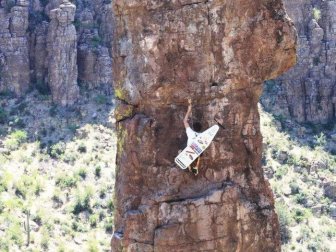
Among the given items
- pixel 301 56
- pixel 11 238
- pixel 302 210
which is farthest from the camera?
pixel 301 56

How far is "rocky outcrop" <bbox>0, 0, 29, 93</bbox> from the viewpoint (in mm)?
63000

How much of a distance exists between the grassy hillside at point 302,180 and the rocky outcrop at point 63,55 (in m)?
13.4

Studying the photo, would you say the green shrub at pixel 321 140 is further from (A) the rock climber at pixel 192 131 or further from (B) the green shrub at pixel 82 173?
(A) the rock climber at pixel 192 131

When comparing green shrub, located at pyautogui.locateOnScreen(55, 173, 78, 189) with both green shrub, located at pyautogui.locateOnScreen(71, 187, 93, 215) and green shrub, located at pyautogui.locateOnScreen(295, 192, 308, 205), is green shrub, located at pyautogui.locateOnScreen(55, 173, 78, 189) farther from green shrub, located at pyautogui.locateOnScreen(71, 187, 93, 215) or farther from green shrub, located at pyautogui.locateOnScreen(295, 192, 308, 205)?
green shrub, located at pyautogui.locateOnScreen(295, 192, 308, 205)

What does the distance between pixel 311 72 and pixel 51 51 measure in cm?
1933

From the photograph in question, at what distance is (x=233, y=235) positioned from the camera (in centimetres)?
1741

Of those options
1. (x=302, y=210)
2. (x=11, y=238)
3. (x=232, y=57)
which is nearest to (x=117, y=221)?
(x=232, y=57)

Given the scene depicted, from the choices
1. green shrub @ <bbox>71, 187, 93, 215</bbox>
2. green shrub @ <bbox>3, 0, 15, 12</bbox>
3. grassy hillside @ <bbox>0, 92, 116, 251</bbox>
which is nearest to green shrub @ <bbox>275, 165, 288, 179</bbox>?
grassy hillside @ <bbox>0, 92, 116, 251</bbox>

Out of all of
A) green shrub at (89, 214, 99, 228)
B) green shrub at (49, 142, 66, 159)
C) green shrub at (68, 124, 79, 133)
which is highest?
green shrub at (68, 124, 79, 133)

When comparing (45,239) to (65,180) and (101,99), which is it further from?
(101,99)

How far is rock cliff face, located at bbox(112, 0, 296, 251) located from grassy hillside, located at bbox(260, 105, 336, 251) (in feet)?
112

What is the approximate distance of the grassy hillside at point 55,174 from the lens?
161ft

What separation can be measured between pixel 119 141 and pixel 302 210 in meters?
38.8

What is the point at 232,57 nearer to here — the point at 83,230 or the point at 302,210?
the point at 83,230
